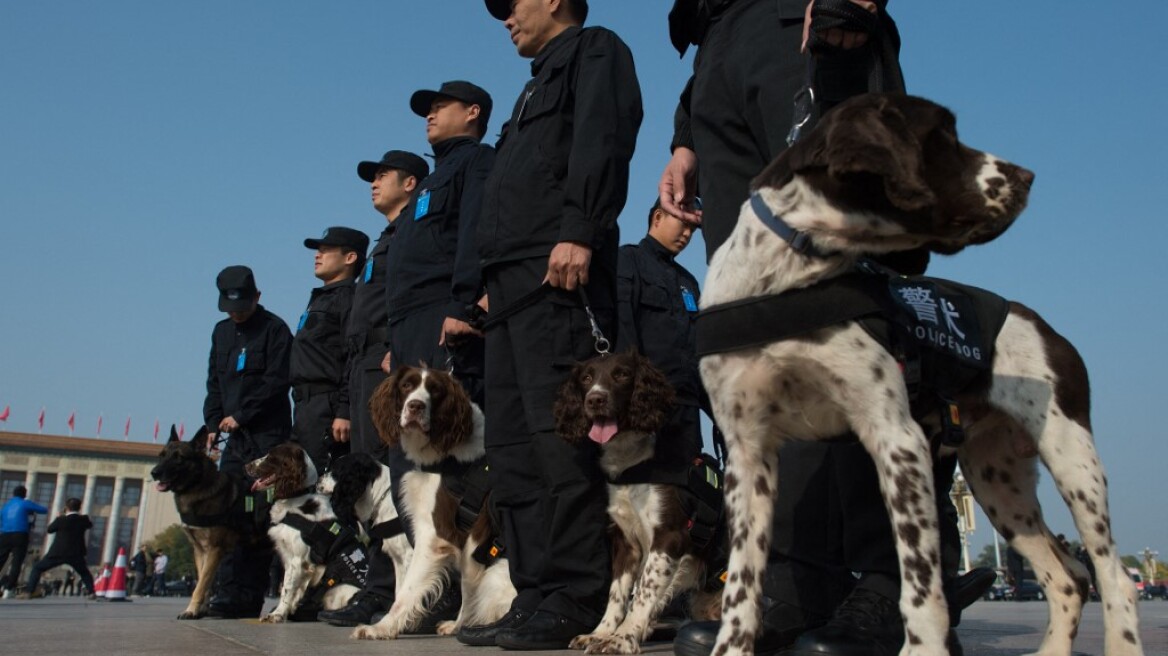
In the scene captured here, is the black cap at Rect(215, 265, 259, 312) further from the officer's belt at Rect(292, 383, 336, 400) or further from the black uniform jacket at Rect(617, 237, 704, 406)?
the black uniform jacket at Rect(617, 237, 704, 406)

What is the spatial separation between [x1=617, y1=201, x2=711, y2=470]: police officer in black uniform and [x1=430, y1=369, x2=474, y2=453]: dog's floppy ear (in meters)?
1.22

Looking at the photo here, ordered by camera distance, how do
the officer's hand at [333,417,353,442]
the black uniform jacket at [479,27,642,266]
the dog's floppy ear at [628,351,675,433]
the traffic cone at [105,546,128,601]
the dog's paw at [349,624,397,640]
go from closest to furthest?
the black uniform jacket at [479,27,642,266] < the dog's paw at [349,624,397,640] < the dog's floppy ear at [628,351,675,433] < the officer's hand at [333,417,353,442] < the traffic cone at [105,546,128,601]

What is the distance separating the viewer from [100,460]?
107 metres

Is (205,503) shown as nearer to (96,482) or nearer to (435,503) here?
(435,503)

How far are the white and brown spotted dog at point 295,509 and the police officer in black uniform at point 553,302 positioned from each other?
4193 millimetres

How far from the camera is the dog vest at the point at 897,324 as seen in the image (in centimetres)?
269

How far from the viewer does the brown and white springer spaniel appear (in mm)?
4750

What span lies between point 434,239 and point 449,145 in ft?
3.64

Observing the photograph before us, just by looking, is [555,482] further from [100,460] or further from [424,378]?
[100,460]

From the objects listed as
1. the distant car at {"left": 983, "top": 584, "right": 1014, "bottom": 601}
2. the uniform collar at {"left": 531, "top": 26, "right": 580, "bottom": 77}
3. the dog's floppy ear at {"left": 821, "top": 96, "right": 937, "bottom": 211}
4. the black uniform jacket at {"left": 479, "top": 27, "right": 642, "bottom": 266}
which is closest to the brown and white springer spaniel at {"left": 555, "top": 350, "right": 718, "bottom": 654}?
the black uniform jacket at {"left": 479, "top": 27, "right": 642, "bottom": 266}

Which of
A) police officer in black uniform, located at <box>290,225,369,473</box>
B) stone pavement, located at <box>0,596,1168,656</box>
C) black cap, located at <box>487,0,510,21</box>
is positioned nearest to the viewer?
stone pavement, located at <box>0,596,1168,656</box>

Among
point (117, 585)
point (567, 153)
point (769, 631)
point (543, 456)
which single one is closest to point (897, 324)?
point (769, 631)

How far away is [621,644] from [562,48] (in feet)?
10.2

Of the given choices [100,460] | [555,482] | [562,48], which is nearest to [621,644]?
[555,482]
